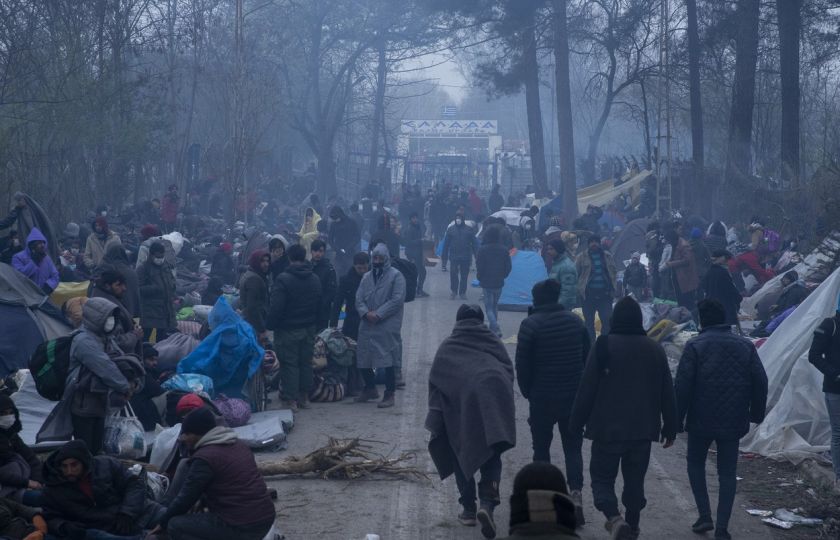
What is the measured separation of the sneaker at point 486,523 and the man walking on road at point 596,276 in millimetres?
7566

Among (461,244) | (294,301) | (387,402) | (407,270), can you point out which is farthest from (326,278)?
(461,244)

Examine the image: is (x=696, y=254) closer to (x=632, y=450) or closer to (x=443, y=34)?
(x=632, y=450)

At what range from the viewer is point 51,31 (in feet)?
72.2

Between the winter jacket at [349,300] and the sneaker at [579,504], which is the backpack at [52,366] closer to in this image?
the sneaker at [579,504]

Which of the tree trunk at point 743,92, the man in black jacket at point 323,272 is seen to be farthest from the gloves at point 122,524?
the tree trunk at point 743,92

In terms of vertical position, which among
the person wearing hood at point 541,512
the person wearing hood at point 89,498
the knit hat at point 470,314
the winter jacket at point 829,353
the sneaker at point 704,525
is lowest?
the sneaker at point 704,525

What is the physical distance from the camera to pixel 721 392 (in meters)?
7.50

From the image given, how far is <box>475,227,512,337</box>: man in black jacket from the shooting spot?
53.0ft

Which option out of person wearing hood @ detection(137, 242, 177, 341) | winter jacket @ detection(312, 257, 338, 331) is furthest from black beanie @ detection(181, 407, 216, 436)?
person wearing hood @ detection(137, 242, 177, 341)

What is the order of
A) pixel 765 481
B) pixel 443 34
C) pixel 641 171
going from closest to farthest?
pixel 765 481 < pixel 443 34 < pixel 641 171

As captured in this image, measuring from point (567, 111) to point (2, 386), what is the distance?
882 inches

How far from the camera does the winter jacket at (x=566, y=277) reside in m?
14.2

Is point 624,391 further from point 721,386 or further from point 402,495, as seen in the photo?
point 402,495

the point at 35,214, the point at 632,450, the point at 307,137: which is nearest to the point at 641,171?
the point at 307,137
